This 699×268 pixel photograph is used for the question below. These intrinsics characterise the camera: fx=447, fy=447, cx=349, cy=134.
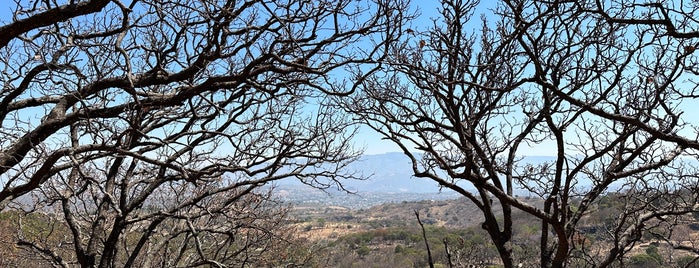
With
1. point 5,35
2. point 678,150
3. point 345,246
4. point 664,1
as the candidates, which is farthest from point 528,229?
point 5,35

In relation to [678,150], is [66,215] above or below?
below

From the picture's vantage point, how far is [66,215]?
22.4 feet

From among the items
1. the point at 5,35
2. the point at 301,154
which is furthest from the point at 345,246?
the point at 5,35

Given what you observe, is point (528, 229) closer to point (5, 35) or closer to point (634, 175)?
point (634, 175)

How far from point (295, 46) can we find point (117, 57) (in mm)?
2136

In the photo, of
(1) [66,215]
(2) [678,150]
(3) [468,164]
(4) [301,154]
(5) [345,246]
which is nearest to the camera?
(3) [468,164]

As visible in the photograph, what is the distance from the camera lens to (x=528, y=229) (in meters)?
33.6

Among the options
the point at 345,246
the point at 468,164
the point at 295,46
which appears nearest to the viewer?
the point at 468,164

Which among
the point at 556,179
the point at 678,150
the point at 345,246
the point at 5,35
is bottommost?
the point at 345,246

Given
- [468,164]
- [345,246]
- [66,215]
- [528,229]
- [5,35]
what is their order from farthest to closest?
[345,246]
[528,229]
[66,215]
[468,164]
[5,35]

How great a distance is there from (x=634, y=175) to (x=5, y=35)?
21.9ft

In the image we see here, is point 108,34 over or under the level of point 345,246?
over

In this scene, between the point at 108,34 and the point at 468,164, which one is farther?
the point at 108,34

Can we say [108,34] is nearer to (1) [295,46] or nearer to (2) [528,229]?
(1) [295,46]
